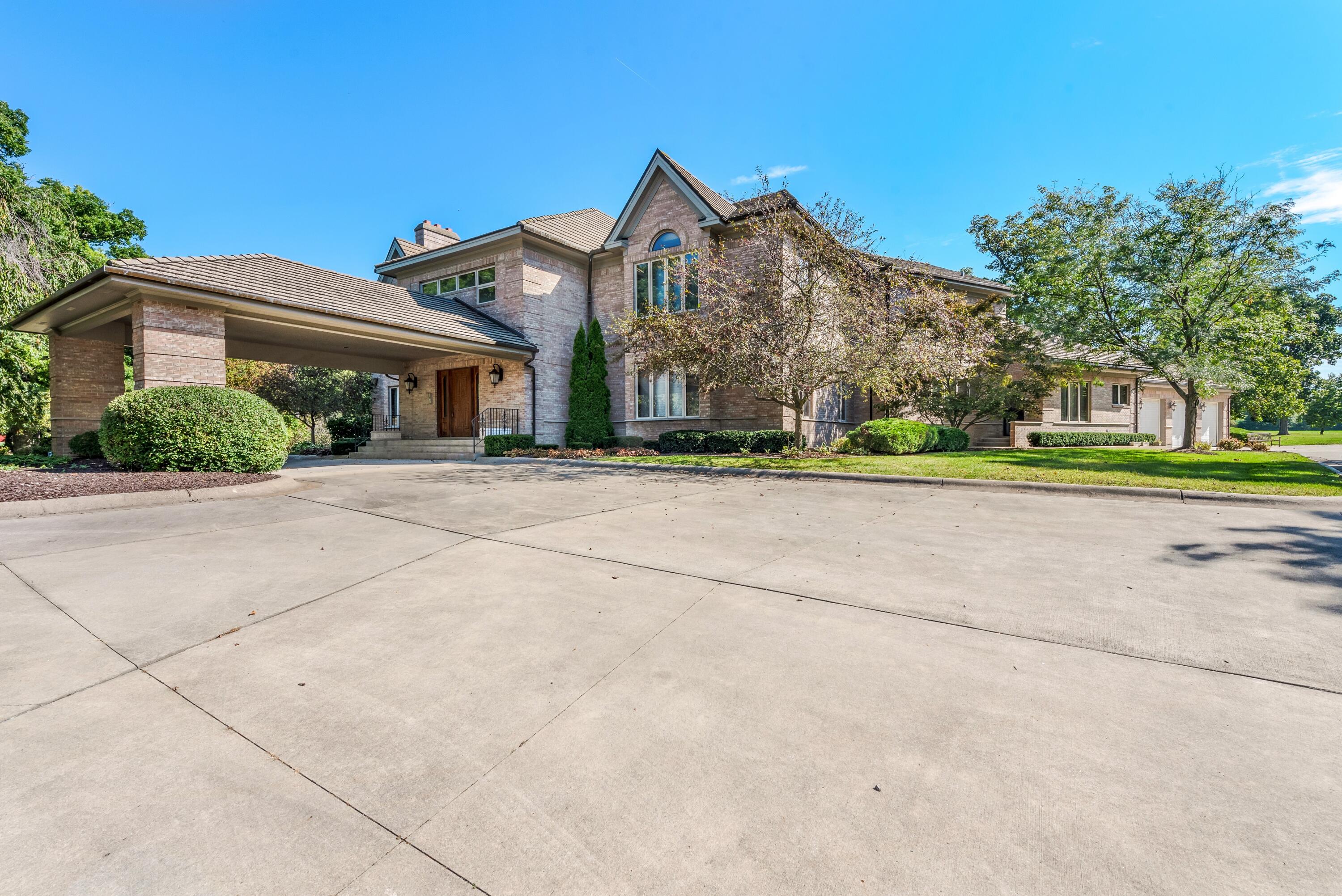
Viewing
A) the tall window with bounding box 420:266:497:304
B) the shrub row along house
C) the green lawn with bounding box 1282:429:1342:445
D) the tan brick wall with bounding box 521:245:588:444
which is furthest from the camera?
the green lawn with bounding box 1282:429:1342:445

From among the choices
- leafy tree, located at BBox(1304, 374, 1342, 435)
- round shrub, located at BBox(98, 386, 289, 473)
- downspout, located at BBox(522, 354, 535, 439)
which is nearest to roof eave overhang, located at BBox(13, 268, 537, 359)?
downspout, located at BBox(522, 354, 535, 439)

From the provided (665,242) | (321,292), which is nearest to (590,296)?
(665,242)

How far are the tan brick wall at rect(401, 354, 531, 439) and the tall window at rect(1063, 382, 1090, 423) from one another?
904 inches

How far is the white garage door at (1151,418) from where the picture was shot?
26672mm

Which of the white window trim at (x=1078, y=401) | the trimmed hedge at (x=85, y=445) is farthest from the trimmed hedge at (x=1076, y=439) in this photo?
the trimmed hedge at (x=85, y=445)

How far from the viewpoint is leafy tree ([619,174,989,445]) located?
40.5 feet

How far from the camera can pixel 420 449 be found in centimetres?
1903

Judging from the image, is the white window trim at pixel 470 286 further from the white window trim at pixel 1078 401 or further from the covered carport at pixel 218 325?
the white window trim at pixel 1078 401

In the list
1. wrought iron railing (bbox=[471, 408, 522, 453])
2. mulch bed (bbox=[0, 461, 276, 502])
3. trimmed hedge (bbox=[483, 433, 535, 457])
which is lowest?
mulch bed (bbox=[0, 461, 276, 502])

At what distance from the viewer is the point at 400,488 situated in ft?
30.5

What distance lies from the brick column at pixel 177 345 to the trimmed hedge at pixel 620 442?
10.0 metres

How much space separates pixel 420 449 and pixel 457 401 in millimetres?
2502

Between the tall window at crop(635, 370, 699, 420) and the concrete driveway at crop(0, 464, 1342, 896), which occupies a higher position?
the tall window at crop(635, 370, 699, 420)

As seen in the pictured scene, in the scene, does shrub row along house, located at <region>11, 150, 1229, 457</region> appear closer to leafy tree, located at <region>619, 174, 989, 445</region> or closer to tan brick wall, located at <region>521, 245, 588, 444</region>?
tan brick wall, located at <region>521, 245, 588, 444</region>
